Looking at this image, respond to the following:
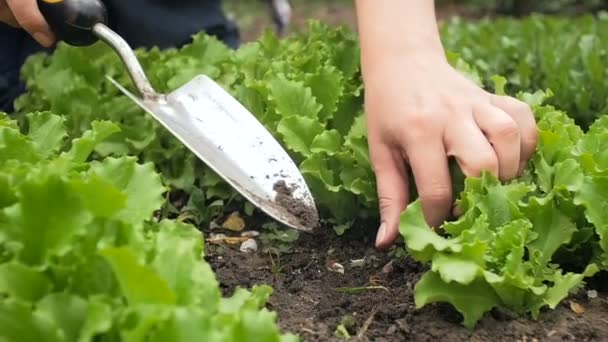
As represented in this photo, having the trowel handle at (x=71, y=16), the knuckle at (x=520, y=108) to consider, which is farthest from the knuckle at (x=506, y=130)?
the trowel handle at (x=71, y=16)

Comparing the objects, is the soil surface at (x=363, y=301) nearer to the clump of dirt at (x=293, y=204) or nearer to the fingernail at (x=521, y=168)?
the clump of dirt at (x=293, y=204)

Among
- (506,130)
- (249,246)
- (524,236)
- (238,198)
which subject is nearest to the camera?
(524,236)

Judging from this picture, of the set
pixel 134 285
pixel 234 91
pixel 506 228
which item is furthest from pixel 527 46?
pixel 134 285

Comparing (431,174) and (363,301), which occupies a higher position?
(431,174)

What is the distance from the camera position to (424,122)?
176cm

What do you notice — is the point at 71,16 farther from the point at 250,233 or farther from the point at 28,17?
the point at 250,233

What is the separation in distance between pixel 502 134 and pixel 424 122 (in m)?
0.15

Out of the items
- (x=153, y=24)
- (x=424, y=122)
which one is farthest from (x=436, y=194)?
(x=153, y=24)

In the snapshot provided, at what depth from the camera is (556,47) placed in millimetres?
3484

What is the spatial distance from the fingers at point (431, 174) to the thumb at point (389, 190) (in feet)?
0.23

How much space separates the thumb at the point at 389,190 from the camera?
5.95ft

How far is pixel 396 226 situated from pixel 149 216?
0.53m

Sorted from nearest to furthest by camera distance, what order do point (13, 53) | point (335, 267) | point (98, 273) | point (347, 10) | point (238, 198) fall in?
point (98, 273) < point (335, 267) < point (238, 198) < point (13, 53) < point (347, 10)

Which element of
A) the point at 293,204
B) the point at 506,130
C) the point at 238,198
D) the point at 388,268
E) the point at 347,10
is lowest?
→ the point at 347,10
